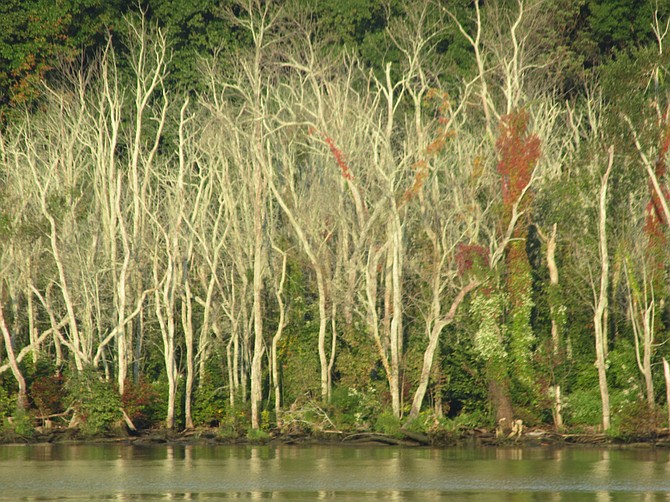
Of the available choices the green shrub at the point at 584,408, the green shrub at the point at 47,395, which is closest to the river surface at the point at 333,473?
the green shrub at the point at 584,408

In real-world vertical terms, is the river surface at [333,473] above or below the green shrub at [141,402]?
below

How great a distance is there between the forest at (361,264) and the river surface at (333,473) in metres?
3.12

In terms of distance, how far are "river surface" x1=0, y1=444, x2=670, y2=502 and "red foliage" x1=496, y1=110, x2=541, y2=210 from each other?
7838 millimetres

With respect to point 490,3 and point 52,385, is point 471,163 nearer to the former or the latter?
point 490,3

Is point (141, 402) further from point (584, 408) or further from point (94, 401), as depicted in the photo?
point (584, 408)

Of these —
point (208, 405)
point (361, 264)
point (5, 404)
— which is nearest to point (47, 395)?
point (5, 404)

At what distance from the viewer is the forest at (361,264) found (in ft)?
114

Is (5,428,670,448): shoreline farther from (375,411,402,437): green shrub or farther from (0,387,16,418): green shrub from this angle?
(0,387,16,418): green shrub

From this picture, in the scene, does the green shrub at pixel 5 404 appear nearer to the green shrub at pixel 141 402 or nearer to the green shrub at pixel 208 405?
the green shrub at pixel 141 402

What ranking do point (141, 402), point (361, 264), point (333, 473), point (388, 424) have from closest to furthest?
point (333, 473)
point (388, 424)
point (141, 402)
point (361, 264)

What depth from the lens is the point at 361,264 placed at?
3719 centimetres

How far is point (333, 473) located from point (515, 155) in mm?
13373

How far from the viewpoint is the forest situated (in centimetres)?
3481

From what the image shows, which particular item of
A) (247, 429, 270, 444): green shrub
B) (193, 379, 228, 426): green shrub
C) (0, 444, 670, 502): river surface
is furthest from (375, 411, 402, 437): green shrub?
(193, 379, 228, 426): green shrub
